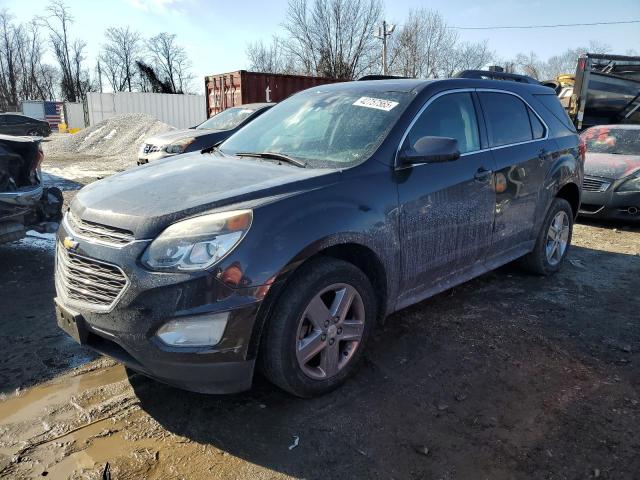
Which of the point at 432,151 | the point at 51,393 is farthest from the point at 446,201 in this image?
the point at 51,393

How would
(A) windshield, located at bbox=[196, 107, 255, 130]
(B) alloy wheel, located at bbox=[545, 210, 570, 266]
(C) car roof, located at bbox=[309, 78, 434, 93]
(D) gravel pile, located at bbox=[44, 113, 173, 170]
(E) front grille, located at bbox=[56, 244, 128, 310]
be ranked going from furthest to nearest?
(D) gravel pile, located at bbox=[44, 113, 173, 170] → (A) windshield, located at bbox=[196, 107, 255, 130] → (B) alloy wheel, located at bbox=[545, 210, 570, 266] → (C) car roof, located at bbox=[309, 78, 434, 93] → (E) front grille, located at bbox=[56, 244, 128, 310]

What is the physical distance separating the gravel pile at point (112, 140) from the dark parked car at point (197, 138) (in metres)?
8.16

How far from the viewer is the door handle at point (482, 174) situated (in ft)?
12.1

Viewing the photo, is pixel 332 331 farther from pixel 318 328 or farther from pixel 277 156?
pixel 277 156

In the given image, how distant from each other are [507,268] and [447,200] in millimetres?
2222

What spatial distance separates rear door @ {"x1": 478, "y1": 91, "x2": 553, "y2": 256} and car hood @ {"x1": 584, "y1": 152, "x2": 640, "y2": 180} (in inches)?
145

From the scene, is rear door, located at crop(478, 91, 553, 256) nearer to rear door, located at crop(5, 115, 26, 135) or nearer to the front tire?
the front tire

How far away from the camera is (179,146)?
8.77 m

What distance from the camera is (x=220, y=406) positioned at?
2.82 metres

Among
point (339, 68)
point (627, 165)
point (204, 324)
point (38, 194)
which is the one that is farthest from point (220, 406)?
point (339, 68)

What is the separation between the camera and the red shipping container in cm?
1464

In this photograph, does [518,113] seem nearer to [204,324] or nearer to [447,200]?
[447,200]

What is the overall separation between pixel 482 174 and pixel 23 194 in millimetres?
4218

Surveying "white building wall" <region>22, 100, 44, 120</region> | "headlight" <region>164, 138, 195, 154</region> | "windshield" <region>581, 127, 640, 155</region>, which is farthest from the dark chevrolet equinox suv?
"white building wall" <region>22, 100, 44, 120</region>
